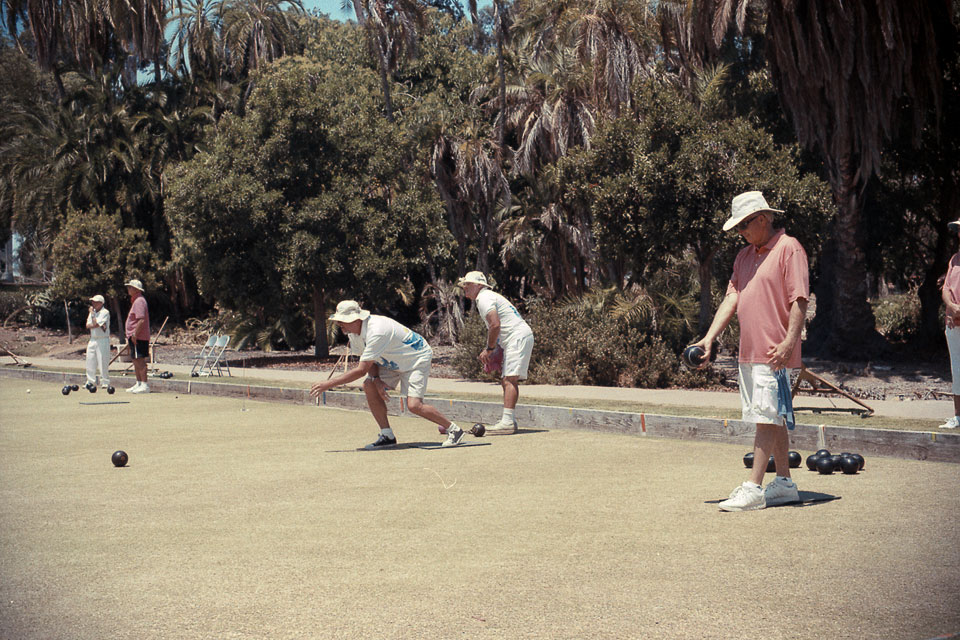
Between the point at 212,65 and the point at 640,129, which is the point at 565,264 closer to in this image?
the point at 640,129

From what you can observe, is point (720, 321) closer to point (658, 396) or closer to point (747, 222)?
point (747, 222)

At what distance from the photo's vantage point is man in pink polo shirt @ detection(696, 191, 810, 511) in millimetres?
6152

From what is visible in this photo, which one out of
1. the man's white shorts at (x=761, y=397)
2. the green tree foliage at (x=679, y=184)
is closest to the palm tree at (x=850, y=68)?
the green tree foliage at (x=679, y=184)

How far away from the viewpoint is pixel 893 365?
66.8ft

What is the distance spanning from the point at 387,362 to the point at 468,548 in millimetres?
4671

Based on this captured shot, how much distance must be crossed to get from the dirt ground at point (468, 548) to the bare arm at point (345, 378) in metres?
0.70

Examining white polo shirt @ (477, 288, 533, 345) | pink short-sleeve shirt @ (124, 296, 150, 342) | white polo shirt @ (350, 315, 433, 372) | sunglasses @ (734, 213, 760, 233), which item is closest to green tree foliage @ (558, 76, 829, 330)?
white polo shirt @ (477, 288, 533, 345)

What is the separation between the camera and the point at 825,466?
7.85 metres

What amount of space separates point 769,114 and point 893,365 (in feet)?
22.3

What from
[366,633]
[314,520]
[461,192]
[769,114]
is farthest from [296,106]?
[366,633]

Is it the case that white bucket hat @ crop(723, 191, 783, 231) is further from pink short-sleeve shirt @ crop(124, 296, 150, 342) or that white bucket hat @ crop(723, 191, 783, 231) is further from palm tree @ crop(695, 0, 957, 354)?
palm tree @ crop(695, 0, 957, 354)

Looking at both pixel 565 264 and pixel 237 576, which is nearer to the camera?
pixel 237 576

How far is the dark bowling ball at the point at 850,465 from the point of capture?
7770 mm

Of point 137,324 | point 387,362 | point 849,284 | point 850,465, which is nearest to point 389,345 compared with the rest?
point 387,362
